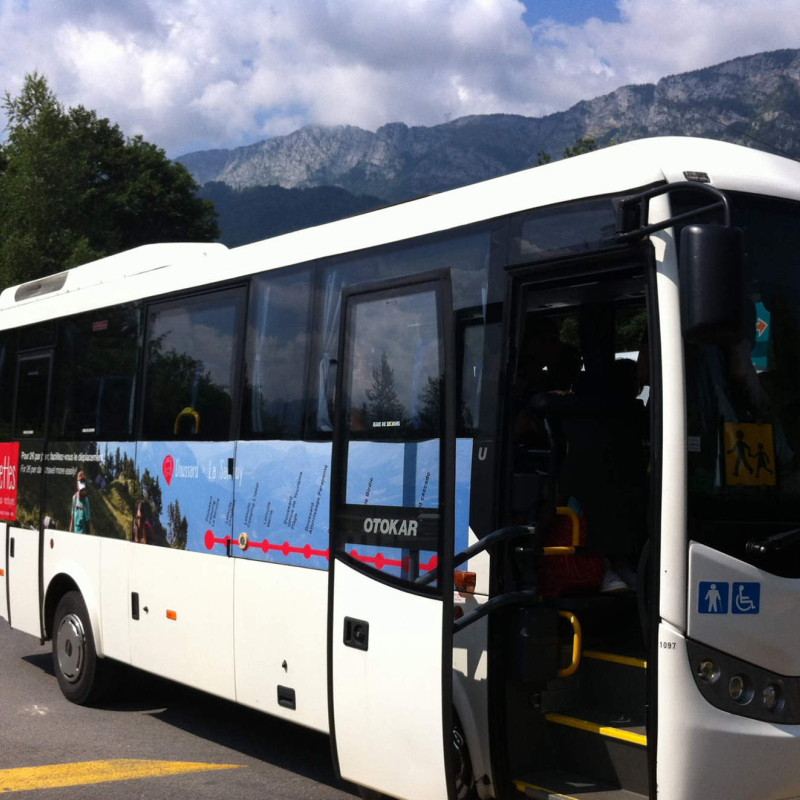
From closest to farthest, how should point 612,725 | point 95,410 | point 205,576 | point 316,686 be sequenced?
point 612,725, point 316,686, point 205,576, point 95,410

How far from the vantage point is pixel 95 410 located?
8.79 meters

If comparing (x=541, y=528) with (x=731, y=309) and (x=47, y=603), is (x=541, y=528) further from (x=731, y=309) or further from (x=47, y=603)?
(x=47, y=603)

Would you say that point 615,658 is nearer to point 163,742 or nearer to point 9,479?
point 163,742

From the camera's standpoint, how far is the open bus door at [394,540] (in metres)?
4.85

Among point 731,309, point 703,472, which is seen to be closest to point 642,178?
point 731,309

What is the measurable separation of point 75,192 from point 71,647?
35.6 meters

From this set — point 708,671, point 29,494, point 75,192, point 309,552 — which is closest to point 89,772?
point 309,552

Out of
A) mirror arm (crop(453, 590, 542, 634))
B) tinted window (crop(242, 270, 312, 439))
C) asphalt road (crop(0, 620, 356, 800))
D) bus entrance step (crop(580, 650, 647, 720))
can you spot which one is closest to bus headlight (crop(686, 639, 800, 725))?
bus entrance step (crop(580, 650, 647, 720))

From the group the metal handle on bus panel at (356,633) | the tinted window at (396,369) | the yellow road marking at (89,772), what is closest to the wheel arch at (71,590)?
the yellow road marking at (89,772)

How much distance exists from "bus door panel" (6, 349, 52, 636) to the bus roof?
4.21 feet

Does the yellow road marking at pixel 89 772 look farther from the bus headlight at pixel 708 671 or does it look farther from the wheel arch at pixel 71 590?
the bus headlight at pixel 708 671

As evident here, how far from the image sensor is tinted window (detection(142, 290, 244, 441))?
283 inches

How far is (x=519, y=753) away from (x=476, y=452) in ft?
4.48

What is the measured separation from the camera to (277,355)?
22.1 feet
